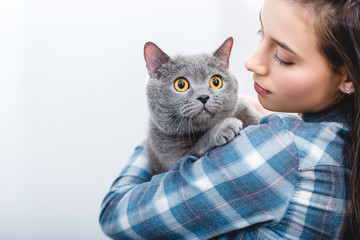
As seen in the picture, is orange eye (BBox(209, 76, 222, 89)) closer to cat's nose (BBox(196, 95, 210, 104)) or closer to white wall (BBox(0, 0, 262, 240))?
cat's nose (BBox(196, 95, 210, 104))

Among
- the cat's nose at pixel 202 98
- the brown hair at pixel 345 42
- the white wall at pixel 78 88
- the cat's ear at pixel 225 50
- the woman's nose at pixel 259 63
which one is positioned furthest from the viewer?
the white wall at pixel 78 88

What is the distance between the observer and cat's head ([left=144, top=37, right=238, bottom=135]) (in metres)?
1.08

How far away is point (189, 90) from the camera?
43.0 inches

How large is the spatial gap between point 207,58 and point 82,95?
1.00 metres

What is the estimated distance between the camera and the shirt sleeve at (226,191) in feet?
2.64

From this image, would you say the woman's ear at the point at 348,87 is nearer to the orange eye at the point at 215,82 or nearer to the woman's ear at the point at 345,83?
the woman's ear at the point at 345,83

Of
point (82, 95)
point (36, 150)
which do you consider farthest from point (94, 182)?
point (82, 95)

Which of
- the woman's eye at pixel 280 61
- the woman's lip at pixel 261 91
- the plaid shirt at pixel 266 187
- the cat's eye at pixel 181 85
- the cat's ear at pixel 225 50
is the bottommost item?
the plaid shirt at pixel 266 187

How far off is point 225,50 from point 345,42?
0.48 metres

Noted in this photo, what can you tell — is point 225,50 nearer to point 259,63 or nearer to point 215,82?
point 215,82

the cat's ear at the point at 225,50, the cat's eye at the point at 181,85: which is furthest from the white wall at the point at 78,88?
the cat's eye at the point at 181,85

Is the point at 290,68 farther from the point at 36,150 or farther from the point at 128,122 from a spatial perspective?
the point at 36,150

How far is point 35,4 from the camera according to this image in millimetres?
1822

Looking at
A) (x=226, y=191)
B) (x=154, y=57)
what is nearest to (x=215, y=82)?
(x=154, y=57)
